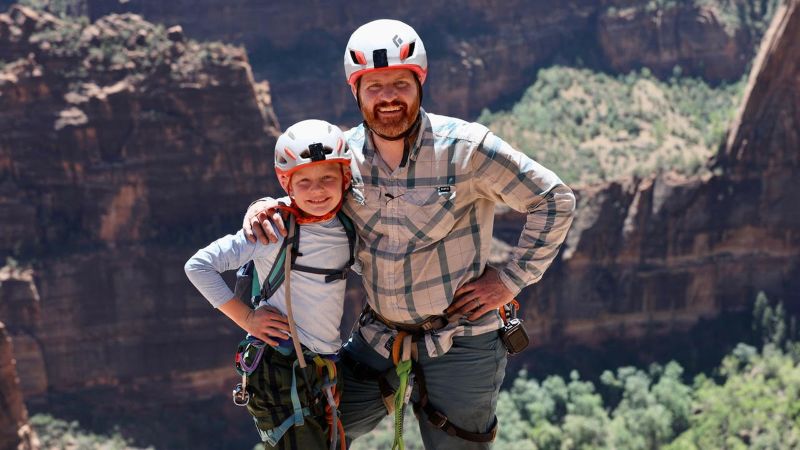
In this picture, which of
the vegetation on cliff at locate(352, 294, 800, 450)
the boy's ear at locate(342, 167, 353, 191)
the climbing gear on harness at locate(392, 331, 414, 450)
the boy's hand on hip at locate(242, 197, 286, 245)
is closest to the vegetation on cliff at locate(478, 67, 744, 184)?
the vegetation on cliff at locate(352, 294, 800, 450)

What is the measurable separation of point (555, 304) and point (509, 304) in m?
40.8

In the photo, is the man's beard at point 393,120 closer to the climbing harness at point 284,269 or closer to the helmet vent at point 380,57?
the helmet vent at point 380,57

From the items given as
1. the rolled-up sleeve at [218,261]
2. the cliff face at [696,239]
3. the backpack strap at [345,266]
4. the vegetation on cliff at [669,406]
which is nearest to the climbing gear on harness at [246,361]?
the rolled-up sleeve at [218,261]

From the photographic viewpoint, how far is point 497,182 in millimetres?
9359

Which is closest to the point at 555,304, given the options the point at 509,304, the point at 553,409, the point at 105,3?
the point at 553,409

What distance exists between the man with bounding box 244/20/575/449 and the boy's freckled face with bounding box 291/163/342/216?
0.23 m

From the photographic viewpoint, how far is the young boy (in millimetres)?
9250

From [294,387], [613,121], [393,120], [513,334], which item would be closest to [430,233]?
[393,120]

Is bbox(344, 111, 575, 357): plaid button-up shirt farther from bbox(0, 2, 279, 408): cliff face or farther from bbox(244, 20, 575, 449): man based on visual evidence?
bbox(0, 2, 279, 408): cliff face

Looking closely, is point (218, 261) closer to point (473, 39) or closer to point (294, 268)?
point (294, 268)

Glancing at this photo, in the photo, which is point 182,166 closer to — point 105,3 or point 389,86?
point 105,3

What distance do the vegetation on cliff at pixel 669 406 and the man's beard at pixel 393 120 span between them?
111ft

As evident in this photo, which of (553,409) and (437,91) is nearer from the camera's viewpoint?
(553,409)

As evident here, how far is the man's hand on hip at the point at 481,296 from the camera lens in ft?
31.6
